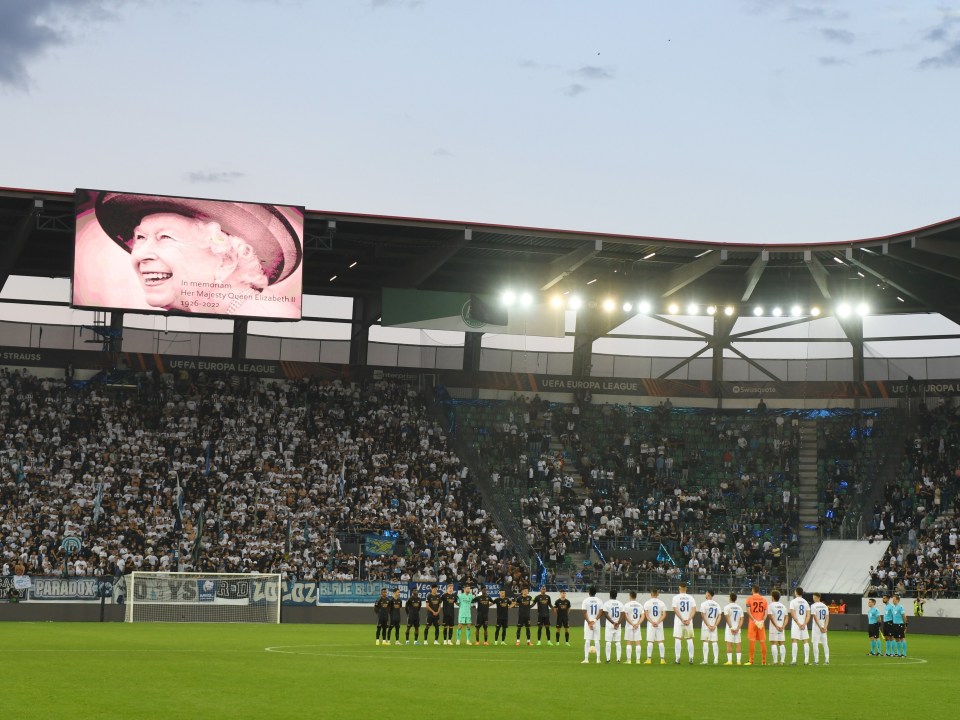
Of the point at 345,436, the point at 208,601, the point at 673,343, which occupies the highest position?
the point at 673,343

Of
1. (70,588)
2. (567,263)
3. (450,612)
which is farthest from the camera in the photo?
(567,263)

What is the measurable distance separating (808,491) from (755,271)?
11447 millimetres

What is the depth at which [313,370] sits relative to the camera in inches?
2452

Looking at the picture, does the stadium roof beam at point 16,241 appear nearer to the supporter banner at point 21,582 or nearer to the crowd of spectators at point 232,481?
the crowd of spectators at point 232,481

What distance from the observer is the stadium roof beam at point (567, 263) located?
53562 millimetres

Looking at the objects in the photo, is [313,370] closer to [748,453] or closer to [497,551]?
[497,551]

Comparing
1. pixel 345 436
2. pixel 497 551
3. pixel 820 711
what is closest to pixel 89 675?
pixel 820 711

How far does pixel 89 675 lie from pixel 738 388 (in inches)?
1904

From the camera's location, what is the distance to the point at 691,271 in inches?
2199

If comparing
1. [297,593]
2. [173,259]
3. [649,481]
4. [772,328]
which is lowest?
[297,593]

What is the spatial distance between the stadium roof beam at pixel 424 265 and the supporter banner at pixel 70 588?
723 inches

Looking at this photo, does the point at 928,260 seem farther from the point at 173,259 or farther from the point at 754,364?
the point at 173,259

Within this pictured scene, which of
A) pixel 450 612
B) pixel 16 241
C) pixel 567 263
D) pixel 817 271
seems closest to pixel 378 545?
pixel 567 263

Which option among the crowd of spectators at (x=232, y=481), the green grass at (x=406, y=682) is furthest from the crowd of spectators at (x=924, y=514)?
the green grass at (x=406, y=682)
